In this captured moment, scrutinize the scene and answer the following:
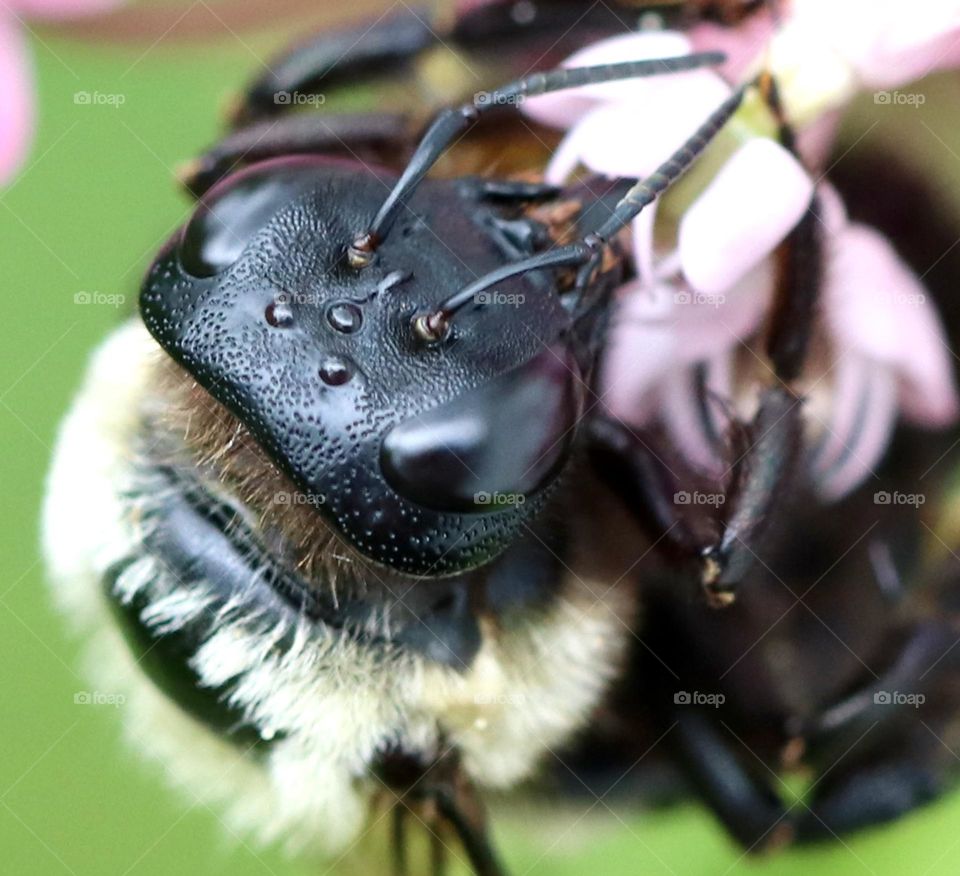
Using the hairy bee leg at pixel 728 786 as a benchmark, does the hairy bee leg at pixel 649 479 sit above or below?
above

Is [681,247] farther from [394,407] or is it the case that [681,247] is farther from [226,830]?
[226,830]

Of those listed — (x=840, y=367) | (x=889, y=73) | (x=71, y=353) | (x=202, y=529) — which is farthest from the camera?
(x=71, y=353)

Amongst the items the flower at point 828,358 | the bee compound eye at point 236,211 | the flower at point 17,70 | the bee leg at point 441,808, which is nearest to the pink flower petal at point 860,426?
the flower at point 828,358

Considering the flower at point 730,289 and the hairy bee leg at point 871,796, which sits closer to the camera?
the flower at point 730,289

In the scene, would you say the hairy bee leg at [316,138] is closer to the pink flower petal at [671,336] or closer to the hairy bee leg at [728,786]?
the pink flower petal at [671,336]

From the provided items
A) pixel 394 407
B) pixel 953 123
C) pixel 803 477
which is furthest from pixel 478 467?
pixel 953 123
